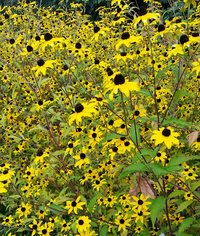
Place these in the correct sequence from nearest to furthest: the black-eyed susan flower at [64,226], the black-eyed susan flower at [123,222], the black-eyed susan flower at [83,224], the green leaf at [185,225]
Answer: the green leaf at [185,225] < the black-eyed susan flower at [83,224] < the black-eyed susan flower at [123,222] < the black-eyed susan flower at [64,226]

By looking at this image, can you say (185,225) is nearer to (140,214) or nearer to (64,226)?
(140,214)

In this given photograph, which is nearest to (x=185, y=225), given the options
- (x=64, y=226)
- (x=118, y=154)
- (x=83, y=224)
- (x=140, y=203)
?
(x=140, y=203)

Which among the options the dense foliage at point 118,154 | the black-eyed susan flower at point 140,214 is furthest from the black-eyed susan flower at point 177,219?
the black-eyed susan flower at point 140,214

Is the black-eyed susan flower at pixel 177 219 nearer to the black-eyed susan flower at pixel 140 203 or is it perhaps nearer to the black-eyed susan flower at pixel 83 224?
the black-eyed susan flower at pixel 140 203

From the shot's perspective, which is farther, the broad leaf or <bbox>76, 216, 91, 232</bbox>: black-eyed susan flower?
<bbox>76, 216, 91, 232</bbox>: black-eyed susan flower

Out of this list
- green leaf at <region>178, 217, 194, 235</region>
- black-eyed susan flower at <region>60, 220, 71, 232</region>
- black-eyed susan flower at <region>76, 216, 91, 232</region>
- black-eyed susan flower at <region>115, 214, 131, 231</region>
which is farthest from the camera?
black-eyed susan flower at <region>60, 220, 71, 232</region>

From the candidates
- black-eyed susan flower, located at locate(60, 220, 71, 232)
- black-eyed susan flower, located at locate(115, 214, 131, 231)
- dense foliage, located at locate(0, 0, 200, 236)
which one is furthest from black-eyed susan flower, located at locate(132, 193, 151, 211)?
black-eyed susan flower, located at locate(60, 220, 71, 232)

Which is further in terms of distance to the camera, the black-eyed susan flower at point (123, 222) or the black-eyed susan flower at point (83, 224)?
the black-eyed susan flower at point (123, 222)

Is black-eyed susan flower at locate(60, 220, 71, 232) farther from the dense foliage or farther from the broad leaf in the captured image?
the broad leaf

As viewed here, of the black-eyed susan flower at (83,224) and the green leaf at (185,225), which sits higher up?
the green leaf at (185,225)

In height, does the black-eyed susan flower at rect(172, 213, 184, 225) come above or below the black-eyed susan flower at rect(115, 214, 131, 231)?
below

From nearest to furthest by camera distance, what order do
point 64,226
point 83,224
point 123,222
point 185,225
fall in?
point 185,225, point 83,224, point 123,222, point 64,226

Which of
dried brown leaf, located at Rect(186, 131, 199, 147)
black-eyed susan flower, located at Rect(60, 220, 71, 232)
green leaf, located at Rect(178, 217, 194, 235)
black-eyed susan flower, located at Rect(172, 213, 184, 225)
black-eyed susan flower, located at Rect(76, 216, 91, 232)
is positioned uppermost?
dried brown leaf, located at Rect(186, 131, 199, 147)

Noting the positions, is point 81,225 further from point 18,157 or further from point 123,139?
point 18,157
